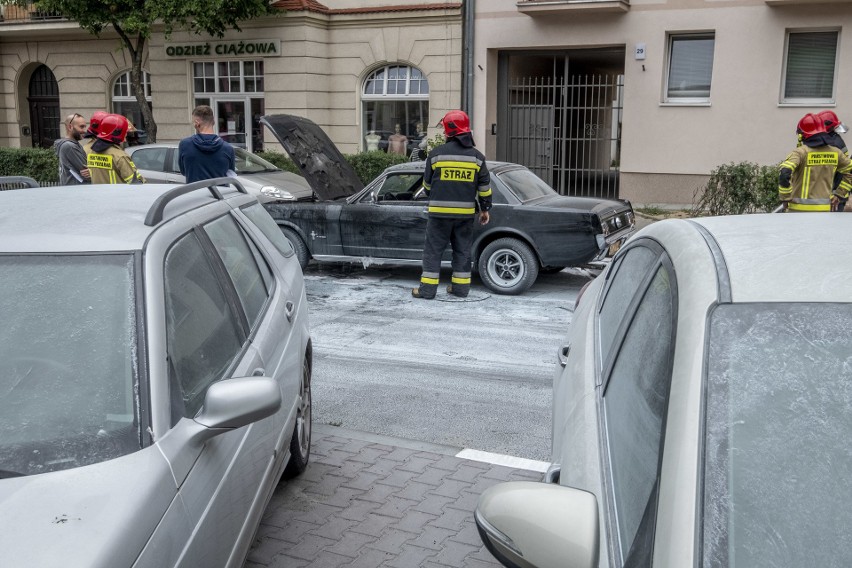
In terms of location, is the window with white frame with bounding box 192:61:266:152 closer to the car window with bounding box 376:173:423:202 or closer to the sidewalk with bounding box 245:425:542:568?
the car window with bounding box 376:173:423:202

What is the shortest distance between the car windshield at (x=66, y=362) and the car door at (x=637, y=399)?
1396mm

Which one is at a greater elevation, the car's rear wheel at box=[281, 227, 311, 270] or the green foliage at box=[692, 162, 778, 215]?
the green foliage at box=[692, 162, 778, 215]

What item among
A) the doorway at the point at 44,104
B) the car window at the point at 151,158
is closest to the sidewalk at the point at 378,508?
the car window at the point at 151,158

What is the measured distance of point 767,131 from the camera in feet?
54.2

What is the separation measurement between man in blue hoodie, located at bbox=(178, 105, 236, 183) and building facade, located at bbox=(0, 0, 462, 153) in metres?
11.4

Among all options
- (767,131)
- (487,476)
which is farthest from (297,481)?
(767,131)

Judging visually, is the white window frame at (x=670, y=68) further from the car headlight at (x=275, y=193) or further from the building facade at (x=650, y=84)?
the car headlight at (x=275, y=193)

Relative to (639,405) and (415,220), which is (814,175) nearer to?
(415,220)

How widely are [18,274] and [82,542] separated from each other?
130 centimetres

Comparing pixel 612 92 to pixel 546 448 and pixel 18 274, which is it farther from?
pixel 18 274

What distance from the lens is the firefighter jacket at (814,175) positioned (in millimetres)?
9516

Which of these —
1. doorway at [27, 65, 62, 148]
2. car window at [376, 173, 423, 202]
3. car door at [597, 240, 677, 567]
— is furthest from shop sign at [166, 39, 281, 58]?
car door at [597, 240, 677, 567]

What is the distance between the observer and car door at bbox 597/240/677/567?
6.58 feet

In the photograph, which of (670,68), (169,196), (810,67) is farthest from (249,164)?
(169,196)
